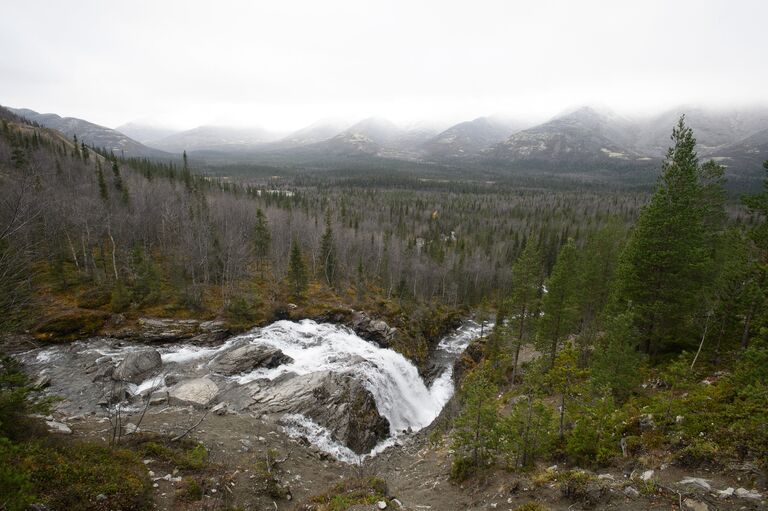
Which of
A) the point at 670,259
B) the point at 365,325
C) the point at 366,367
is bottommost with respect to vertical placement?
the point at 365,325

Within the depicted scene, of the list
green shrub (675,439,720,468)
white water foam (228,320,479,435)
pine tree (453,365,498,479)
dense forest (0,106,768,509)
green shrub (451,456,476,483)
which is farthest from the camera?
white water foam (228,320,479,435)

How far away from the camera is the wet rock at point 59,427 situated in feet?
52.5

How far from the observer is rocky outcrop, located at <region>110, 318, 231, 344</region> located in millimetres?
37469

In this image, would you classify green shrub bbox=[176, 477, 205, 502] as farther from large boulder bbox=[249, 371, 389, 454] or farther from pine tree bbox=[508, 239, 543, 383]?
pine tree bbox=[508, 239, 543, 383]

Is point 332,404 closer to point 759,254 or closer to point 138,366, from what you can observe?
point 138,366

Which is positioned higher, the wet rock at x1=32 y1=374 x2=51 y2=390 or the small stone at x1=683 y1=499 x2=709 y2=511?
the small stone at x1=683 y1=499 x2=709 y2=511

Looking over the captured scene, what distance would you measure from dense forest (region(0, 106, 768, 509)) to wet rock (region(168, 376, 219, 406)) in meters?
11.8

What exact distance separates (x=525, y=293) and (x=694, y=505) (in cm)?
2244

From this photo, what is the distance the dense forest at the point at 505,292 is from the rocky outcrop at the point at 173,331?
1768 mm

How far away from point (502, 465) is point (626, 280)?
14.5 m

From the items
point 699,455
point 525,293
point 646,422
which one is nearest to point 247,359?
point 525,293

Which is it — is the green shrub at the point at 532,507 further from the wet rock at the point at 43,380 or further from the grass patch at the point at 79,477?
the wet rock at the point at 43,380

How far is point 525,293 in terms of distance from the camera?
1220 inches

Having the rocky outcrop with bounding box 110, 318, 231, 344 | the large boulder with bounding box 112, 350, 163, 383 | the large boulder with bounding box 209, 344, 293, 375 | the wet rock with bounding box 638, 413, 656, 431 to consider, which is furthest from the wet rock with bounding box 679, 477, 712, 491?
the rocky outcrop with bounding box 110, 318, 231, 344
